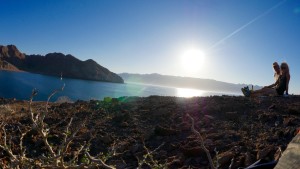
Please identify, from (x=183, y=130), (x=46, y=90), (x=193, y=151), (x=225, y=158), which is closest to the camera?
(x=225, y=158)

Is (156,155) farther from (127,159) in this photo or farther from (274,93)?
(274,93)

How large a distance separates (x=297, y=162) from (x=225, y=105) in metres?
7.91

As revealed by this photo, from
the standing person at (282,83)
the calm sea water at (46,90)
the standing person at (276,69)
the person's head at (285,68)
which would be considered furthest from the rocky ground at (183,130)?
the calm sea water at (46,90)

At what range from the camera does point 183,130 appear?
8.13 metres

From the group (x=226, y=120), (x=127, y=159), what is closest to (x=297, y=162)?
(x=127, y=159)

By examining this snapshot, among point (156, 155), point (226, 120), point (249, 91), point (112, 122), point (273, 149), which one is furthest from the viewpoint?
point (249, 91)

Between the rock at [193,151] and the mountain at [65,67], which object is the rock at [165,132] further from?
the mountain at [65,67]

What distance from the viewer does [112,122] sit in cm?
950

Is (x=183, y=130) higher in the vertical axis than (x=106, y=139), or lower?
higher

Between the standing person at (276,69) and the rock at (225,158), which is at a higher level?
the standing person at (276,69)

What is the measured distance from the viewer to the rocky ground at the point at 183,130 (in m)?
6.20

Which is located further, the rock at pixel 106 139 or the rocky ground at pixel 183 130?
the rock at pixel 106 139

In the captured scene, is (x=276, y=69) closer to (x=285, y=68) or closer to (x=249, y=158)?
(x=285, y=68)

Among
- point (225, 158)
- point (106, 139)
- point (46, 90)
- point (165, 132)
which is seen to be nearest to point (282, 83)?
point (165, 132)
